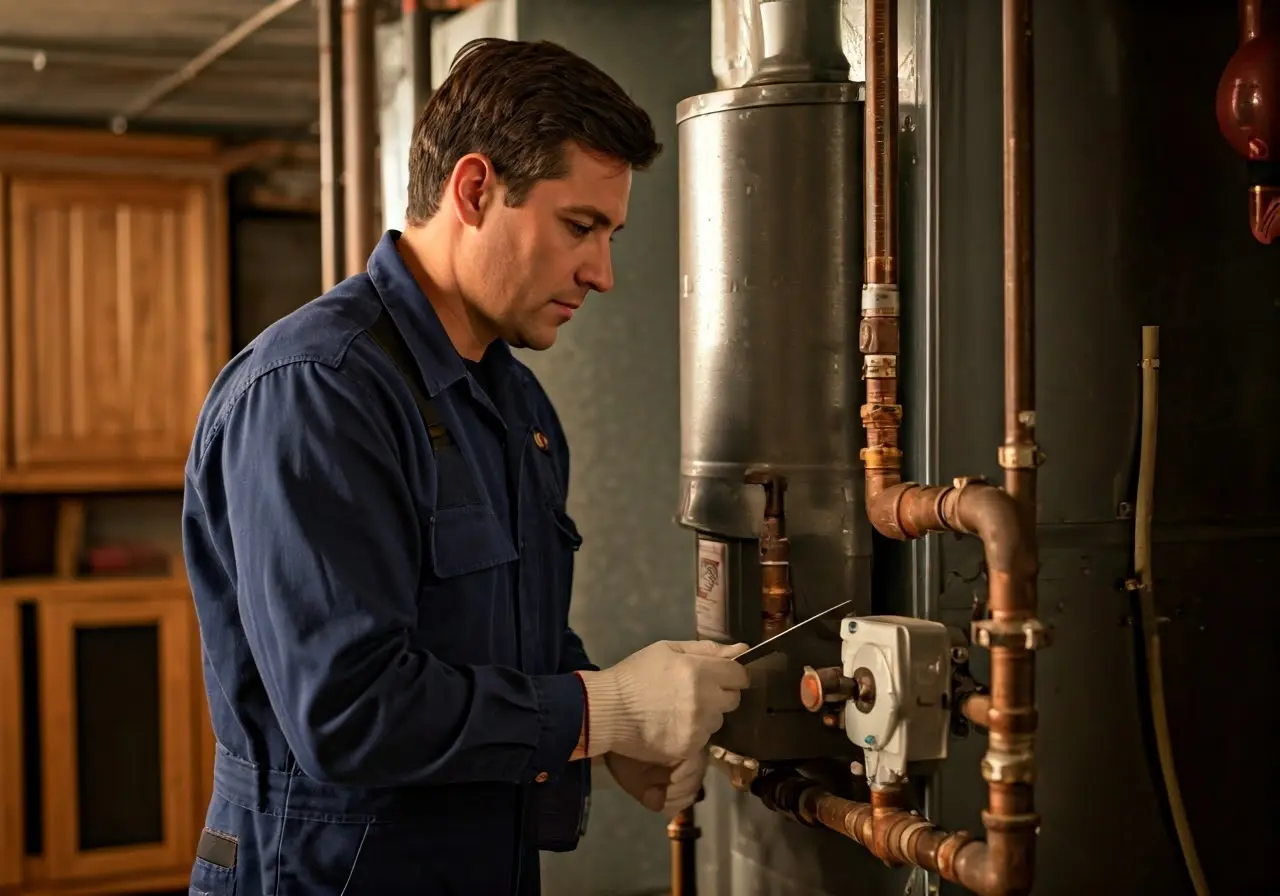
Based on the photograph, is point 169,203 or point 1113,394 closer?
point 1113,394

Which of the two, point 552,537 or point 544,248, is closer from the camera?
point 544,248

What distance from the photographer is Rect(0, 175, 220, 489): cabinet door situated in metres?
3.87

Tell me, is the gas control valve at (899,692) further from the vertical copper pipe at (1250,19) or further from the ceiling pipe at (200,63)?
the ceiling pipe at (200,63)

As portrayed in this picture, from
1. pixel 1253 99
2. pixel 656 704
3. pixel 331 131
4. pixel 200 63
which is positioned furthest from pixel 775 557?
pixel 200 63

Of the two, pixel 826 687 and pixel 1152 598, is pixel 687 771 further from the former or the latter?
pixel 1152 598

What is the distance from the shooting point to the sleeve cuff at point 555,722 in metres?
1.35

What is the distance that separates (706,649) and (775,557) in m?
0.13

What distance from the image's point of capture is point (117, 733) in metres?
3.92

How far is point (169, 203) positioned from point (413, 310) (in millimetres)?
2891

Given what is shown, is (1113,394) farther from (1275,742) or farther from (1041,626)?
(1275,742)

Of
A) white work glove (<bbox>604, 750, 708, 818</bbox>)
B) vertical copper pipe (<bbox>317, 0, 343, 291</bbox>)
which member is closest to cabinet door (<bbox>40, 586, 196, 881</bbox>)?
vertical copper pipe (<bbox>317, 0, 343, 291</bbox>)

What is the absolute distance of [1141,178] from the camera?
154 cm

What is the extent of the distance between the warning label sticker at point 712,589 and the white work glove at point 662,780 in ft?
0.50

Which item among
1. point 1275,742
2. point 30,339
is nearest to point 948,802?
point 1275,742
